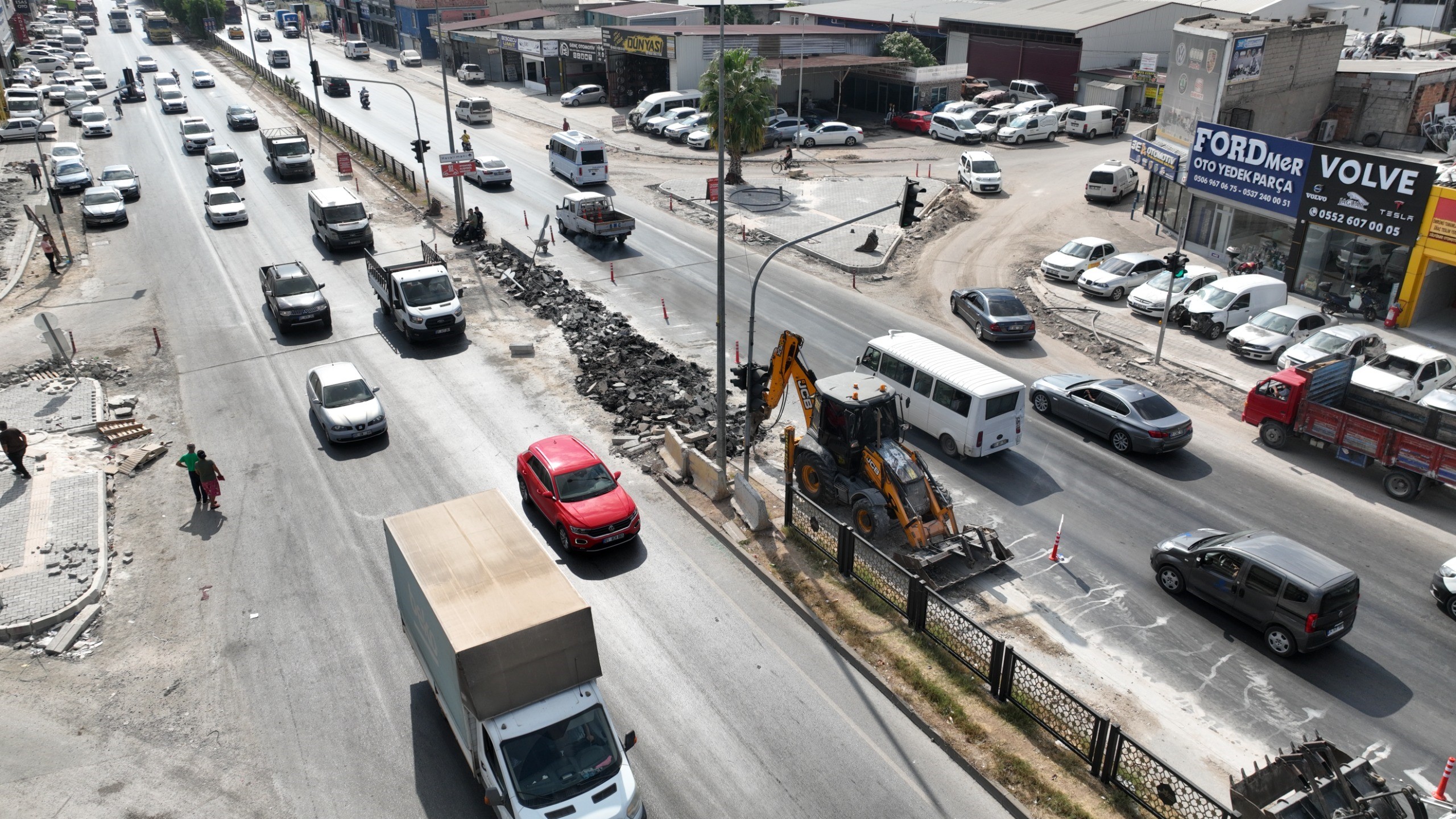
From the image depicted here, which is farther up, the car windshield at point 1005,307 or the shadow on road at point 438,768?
the car windshield at point 1005,307

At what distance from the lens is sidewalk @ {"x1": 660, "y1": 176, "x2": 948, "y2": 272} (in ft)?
122

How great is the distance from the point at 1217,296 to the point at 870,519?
713 inches

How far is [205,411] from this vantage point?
23.6m

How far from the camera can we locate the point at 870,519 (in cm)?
1822

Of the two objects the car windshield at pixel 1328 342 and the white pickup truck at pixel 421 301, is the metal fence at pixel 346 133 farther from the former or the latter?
the car windshield at pixel 1328 342

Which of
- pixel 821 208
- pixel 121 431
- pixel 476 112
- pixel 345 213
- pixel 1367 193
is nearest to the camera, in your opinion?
pixel 121 431

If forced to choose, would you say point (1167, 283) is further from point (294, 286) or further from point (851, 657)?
point (294, 286)

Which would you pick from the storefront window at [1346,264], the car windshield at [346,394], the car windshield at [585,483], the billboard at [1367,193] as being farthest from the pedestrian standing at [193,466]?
the storefront window at [1346,264]

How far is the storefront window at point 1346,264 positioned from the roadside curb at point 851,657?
25.2m

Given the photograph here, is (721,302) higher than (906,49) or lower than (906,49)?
lower

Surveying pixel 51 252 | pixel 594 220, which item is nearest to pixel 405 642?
pixel 594 220

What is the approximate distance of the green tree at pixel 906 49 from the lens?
216 feet

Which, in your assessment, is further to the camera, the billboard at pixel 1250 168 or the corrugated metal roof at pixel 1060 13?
the corrugated metal roof at pixel 1060 13

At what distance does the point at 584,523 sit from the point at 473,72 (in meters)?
70.2
